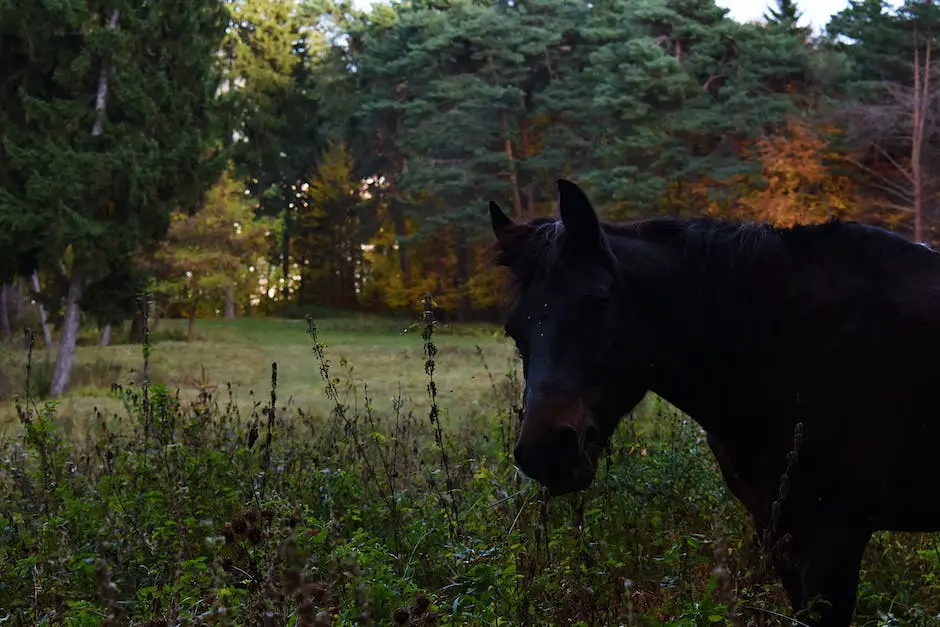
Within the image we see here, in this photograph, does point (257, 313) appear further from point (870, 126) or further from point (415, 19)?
point (870, 126)

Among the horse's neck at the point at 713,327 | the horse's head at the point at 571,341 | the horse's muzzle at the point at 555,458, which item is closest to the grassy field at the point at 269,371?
the horse's neck at the point at 713,327

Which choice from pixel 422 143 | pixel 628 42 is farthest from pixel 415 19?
pixel 628 42

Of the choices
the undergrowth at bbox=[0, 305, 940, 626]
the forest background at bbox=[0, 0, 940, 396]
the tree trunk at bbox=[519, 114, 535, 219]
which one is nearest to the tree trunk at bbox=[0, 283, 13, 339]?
the forest background at bbox=[0, 0, 940, 396]

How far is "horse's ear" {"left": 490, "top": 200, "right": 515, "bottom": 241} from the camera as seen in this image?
3.11m

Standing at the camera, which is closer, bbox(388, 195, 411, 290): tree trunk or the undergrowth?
the undergrowth

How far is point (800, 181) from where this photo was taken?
2570 centimetres

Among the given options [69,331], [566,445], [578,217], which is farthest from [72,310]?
[566,445]

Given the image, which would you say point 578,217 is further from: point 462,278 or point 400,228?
point 400,228

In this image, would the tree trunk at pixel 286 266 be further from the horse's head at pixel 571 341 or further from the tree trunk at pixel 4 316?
the horse's head at pixel 571 341

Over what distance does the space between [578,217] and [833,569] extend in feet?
4.77

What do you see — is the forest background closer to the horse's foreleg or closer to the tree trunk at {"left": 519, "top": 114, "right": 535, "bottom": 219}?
the tree trunk at {"left": 519, "top": 114, "right": 535, "bottom": 219}

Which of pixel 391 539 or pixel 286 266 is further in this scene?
Result: pixel 286 266

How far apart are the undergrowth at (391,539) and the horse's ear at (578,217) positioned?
893 mm

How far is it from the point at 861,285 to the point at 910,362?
0.31 meters
